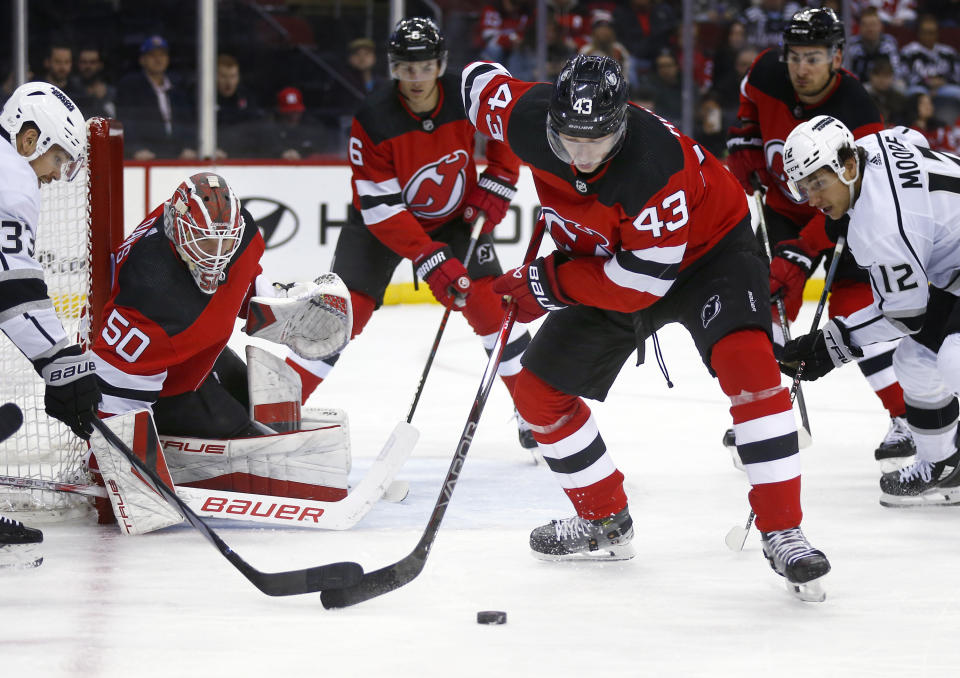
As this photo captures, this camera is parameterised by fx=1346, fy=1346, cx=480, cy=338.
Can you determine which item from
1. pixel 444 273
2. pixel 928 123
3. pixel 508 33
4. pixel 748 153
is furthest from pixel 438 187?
pixel 928 123

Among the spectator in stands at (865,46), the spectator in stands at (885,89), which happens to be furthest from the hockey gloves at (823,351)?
the spectator in stands at (865,46)

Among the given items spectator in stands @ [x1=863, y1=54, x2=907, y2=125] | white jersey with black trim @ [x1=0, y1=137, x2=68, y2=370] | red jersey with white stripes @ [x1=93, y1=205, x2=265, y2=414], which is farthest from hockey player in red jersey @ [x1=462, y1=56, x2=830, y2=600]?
spectator in stands @ [x1=863, y1=54, x2=907, y2=125]

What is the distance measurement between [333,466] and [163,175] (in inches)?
140

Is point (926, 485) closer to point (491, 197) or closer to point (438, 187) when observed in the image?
point (491, 197)

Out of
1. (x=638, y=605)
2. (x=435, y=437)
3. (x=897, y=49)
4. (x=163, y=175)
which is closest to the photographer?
(x=638, y=605)

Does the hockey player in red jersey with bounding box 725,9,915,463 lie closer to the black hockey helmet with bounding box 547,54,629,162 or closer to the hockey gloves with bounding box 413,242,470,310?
the hockey gloves with bounding box 413,242,470,310

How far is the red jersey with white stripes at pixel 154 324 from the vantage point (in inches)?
111

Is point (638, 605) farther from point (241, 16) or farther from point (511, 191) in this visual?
point (241, 16)

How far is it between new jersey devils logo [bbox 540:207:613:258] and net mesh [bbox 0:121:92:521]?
1127mm

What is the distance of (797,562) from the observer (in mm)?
2406

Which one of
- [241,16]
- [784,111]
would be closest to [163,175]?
[241,16]

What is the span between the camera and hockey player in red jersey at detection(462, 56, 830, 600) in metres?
2.37

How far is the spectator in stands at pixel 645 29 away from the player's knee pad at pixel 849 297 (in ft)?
13.0

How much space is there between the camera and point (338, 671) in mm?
2088
